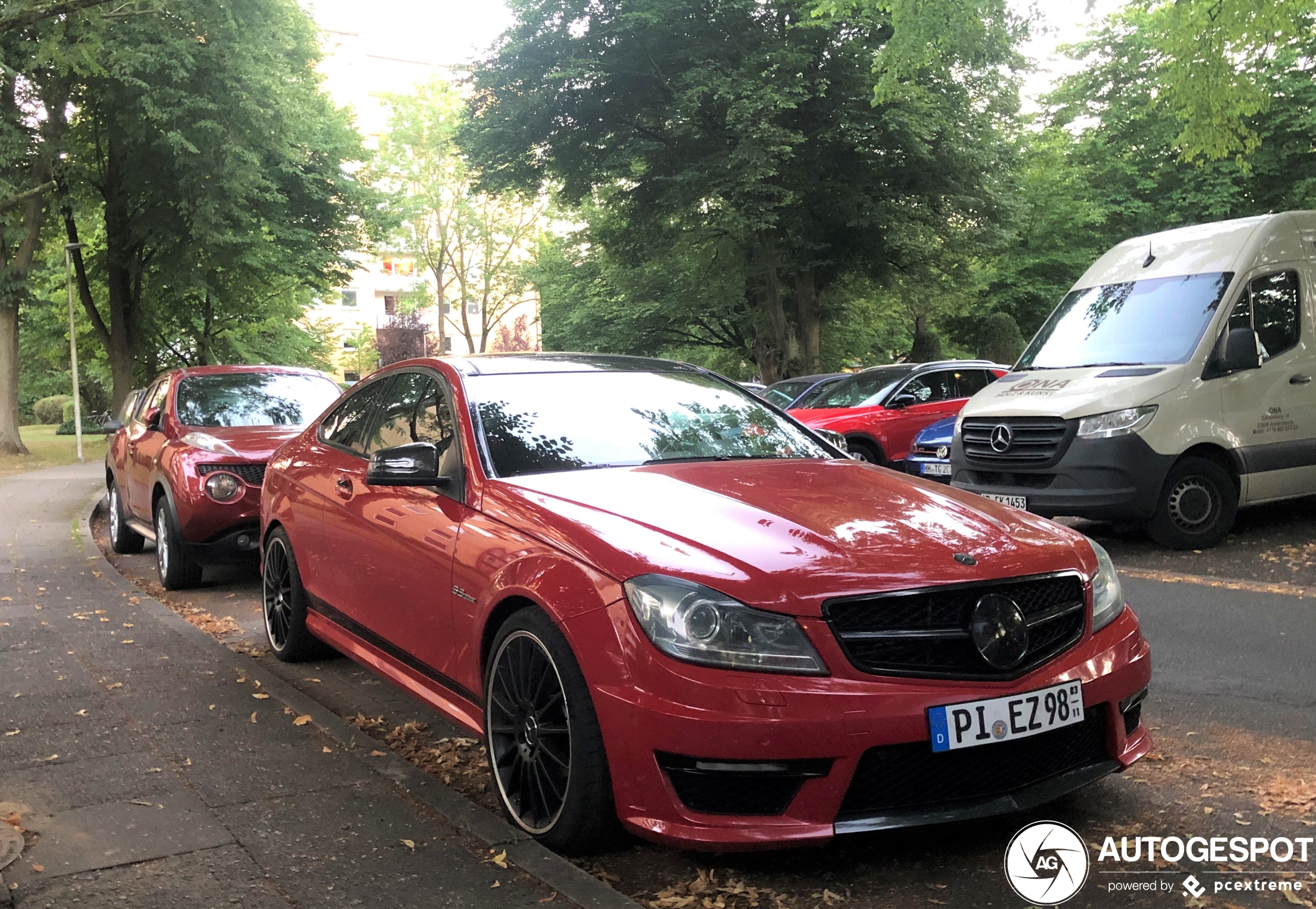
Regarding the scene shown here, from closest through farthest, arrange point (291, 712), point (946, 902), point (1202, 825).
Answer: point (946, 902) → point (1202, 825) → point (291, 712)

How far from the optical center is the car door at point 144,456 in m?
9.55

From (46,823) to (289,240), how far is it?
28.1 m

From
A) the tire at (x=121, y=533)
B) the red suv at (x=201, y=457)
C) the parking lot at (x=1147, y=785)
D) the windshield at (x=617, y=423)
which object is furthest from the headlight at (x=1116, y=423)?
the tire at (x=121, y=533)

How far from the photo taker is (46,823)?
3846mm

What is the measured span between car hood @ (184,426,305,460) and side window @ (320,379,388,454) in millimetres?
2775

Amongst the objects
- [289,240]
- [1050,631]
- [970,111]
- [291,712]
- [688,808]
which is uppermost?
[970,111]

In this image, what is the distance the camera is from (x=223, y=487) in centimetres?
855

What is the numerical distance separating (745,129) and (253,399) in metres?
16.3

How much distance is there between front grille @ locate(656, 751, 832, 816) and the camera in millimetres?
3053

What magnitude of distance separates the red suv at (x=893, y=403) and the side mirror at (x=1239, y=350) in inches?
222

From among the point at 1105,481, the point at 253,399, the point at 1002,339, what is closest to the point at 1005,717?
the point at 1105,481

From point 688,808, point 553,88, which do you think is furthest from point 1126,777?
point 553,88

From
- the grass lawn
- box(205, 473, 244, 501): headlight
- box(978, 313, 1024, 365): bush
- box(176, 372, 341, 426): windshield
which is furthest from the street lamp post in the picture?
box(978, 313, 1024, 365): bush

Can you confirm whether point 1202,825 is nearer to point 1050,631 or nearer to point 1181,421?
point 1050,631
